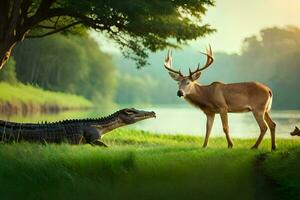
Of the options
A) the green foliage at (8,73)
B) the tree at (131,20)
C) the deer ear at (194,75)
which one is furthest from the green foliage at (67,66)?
the deer ear at (194,75)

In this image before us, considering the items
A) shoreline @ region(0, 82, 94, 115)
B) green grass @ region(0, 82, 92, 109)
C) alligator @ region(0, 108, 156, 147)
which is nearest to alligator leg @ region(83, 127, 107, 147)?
alligator @ region(0, 108, 156, 147)

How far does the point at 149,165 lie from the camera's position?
35.9 ft

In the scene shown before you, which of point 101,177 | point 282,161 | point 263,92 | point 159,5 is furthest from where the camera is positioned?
point 159,5

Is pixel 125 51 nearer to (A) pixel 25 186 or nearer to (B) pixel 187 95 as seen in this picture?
(B) pixel 187 95

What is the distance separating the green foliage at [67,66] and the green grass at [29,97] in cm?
124

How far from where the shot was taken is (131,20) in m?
18.6

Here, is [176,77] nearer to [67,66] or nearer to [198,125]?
[198,125]

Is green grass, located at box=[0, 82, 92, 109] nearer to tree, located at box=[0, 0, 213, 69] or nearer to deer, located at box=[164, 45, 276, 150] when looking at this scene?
tree, located at box=[0, 0, 213, 69]

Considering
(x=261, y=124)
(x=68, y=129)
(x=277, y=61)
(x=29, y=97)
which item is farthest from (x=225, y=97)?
(x=277, y=61)

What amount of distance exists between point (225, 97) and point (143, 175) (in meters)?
4.77

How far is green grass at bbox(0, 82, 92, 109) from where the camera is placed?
4767cm

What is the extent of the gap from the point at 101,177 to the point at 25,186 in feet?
3.89

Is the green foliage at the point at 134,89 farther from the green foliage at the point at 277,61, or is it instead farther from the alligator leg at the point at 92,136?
the alligator leg at the point at 92,136

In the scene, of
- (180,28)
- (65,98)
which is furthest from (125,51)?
(65,98)
